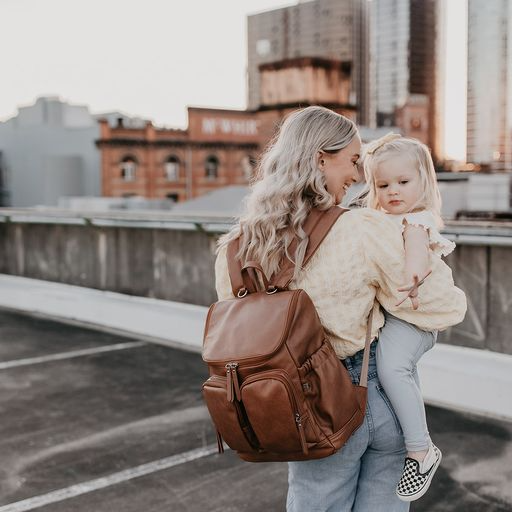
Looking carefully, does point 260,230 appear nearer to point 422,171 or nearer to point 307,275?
point 307,275

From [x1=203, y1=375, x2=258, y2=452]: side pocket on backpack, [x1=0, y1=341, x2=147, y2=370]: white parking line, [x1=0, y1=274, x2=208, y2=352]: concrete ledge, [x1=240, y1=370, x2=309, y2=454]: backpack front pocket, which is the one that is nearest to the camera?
[x1=240, y1=370, x2=309, y2=454]: backpack front pocket

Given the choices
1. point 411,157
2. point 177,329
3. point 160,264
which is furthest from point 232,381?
point 160,264

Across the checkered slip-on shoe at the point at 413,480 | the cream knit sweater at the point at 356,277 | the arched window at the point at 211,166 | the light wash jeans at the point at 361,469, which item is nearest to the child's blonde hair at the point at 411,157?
the cream knit sweater at the point at 356,277

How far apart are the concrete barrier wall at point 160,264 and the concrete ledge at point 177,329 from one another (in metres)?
0.14

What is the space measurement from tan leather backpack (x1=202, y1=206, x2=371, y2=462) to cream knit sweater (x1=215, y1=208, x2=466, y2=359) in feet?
0.18

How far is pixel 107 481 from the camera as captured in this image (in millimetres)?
5012

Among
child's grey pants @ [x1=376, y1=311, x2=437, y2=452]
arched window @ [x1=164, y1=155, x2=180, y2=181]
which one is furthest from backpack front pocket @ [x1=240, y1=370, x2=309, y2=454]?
arched window @ [x1=164, y1=155, x2=180, y2=181]

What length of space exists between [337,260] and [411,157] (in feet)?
1.76

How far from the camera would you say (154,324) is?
33.1 feet

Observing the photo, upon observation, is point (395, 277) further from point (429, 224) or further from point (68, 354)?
point (68, 354)

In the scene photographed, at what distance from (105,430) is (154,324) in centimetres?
400

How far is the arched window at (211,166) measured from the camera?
3007 inches

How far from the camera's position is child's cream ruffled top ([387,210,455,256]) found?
2.49 metres

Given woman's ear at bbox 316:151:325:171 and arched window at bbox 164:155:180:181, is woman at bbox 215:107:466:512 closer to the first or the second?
woman's ear at bbox 316:151:325:171
